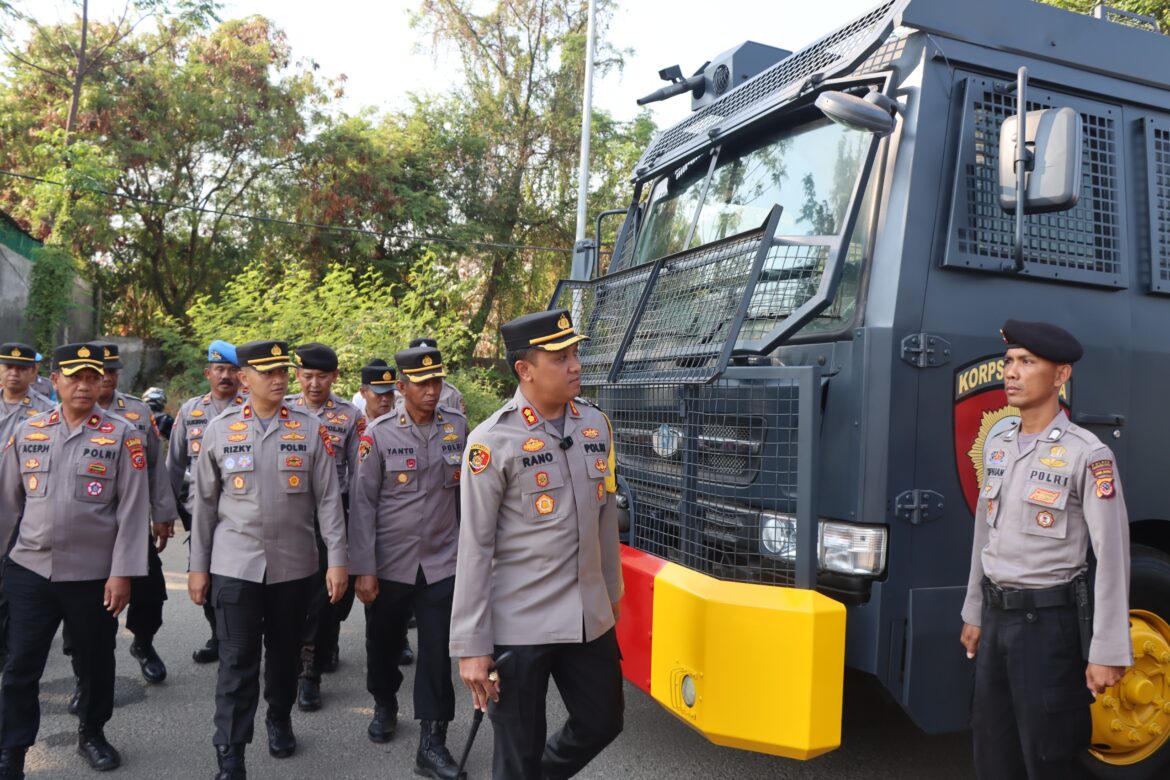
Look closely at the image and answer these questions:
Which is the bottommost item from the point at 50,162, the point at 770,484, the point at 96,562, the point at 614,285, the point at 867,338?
the point at 96,562

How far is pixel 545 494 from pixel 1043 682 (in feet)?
5.30

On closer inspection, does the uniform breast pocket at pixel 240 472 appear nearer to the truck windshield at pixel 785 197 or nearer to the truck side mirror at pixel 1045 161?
the truck windshield at pixel 785 197

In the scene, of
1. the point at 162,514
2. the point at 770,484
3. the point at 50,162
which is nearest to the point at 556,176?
the point at 50,162

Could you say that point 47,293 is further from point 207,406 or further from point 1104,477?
point 1104,477

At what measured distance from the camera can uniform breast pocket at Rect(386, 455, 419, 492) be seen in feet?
13.6

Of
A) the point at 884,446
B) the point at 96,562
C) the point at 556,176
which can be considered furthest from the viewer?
the point at 556,176

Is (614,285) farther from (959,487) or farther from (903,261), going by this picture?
(959,487)

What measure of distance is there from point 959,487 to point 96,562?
3446 mm

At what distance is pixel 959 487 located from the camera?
3014 millimetres

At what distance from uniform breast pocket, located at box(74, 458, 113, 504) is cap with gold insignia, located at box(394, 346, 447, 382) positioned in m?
1.33

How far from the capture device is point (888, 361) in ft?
9.41

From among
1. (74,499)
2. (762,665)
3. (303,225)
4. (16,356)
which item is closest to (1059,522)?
(762,665)

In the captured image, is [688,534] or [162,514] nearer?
[688,534]

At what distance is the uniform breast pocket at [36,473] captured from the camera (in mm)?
3736
